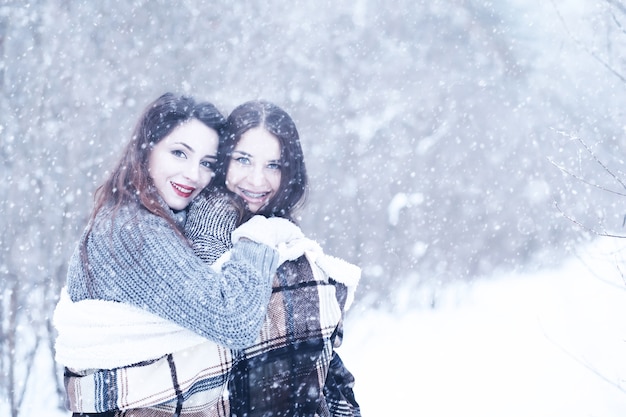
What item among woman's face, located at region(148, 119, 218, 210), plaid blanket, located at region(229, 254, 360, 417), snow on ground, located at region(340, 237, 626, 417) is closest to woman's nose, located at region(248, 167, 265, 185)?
woman's face, located at region(148, 119, 218, 210)

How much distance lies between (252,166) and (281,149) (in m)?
0.17

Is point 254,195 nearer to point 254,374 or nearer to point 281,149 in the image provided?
point 281,149

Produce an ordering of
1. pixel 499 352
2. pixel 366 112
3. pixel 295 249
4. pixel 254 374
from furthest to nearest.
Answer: pixel 366 112, pixel 499 352, pixel 295 249, pixel 254 374

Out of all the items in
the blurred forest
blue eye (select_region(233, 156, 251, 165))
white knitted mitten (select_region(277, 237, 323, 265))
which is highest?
the blurred forest

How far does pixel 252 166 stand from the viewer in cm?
238

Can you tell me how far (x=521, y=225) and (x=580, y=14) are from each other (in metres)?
3.31

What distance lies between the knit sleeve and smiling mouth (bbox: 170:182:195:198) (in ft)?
0.19

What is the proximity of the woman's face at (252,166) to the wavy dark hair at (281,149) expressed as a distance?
2 cm

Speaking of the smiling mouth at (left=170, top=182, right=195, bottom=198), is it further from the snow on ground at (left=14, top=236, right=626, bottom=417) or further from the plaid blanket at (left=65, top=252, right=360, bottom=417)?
the snow on ground at (left=14, top=236, right=626, bottom=417)

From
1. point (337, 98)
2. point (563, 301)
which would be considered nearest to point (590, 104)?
point (563, 301)

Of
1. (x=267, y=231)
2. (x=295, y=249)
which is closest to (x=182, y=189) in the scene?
(x=267, y=231)

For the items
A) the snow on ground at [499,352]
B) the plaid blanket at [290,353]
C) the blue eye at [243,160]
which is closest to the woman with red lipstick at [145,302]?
the plaid blanket at [290,353]

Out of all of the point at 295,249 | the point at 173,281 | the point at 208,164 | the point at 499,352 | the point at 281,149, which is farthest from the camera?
the point at 499,352

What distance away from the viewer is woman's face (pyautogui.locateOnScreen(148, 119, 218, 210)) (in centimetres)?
217
